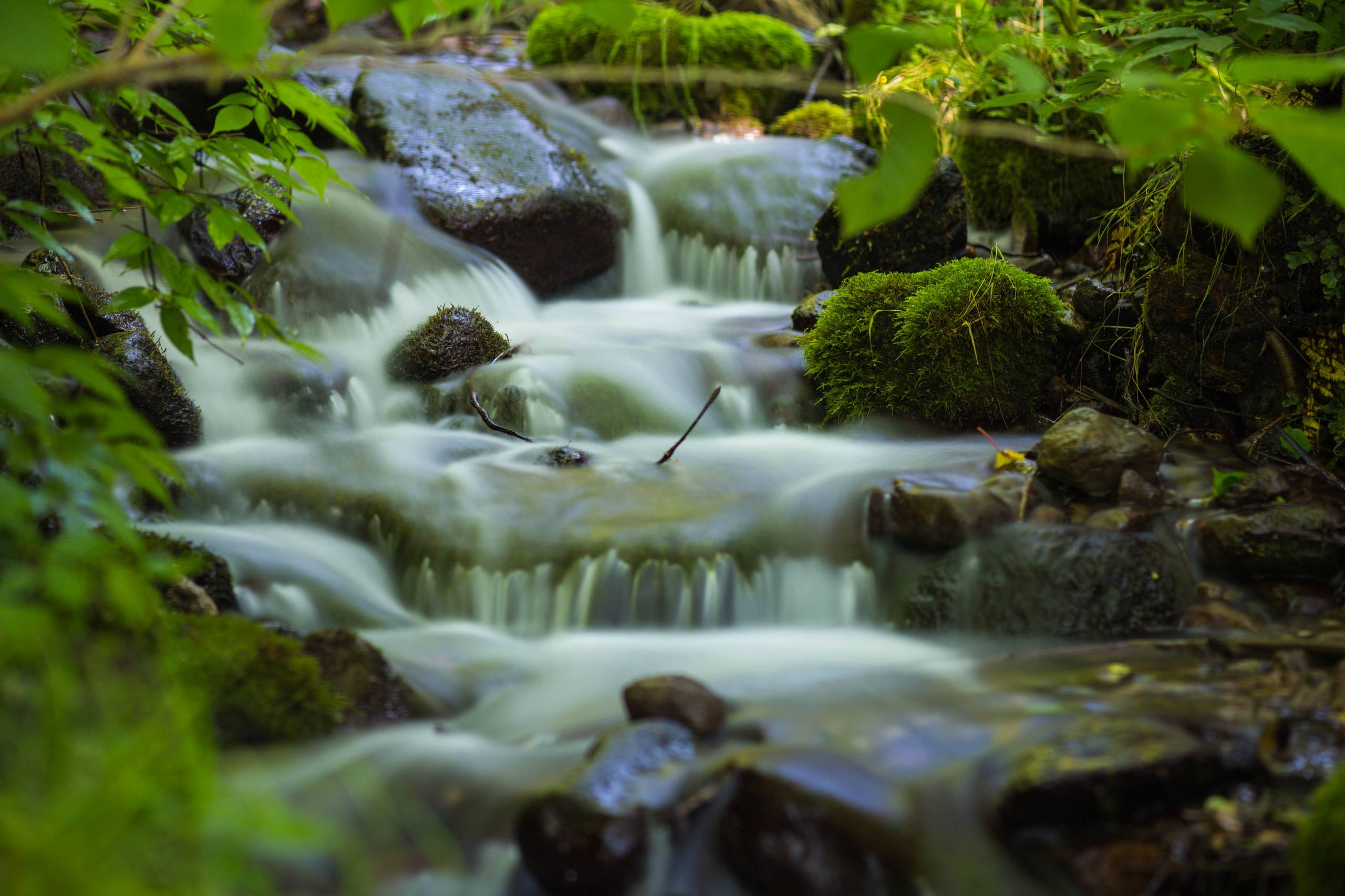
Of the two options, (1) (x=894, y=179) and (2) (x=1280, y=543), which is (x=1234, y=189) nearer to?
(1) (x=894, y=179)

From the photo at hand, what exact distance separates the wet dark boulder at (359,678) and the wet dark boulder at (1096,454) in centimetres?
239

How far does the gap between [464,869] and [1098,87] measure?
135 inches

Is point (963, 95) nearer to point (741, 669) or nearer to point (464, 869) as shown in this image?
point (741, 669)

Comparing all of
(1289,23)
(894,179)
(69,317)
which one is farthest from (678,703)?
(69,317)

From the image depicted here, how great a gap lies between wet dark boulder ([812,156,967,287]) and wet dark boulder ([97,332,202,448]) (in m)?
3.67

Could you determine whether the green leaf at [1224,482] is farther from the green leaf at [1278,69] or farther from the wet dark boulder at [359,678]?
the wet dark boulder at [359,678]

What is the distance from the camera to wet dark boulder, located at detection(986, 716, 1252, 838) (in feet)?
6.59

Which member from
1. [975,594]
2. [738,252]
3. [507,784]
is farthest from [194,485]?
[738,252]

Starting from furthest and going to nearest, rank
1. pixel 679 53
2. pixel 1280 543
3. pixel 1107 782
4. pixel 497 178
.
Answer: pixel 679 53, pixel 497 178, pixel 1280 543, pixel 1107 782

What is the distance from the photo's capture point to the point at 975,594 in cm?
320

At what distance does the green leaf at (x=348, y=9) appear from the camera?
3.78ft

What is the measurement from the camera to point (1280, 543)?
10.1ft

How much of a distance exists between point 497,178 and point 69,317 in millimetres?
3305

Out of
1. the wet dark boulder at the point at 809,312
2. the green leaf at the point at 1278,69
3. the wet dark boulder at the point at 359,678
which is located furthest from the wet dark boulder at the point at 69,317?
the green leaf at the point at 1278,69
